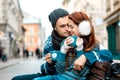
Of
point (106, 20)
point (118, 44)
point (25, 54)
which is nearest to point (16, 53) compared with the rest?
point (25, 54)

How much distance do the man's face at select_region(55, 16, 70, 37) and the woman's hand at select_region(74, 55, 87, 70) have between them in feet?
1.14

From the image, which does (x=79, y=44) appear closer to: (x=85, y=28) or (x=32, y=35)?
(x=85, y=28)

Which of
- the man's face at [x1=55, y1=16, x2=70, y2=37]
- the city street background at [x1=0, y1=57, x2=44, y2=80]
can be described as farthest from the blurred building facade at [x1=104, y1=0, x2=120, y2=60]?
the man's face at [x1=55, y1=16, x2=70, y2=37]

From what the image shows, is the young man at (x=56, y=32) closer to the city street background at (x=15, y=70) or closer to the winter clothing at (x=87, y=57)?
the winter clothing at (x=87, y=57)

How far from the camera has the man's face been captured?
11.3ft

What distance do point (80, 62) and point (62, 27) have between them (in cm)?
48

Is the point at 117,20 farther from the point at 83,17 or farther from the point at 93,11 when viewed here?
the point at 83,17

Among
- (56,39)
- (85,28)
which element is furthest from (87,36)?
(56,39)

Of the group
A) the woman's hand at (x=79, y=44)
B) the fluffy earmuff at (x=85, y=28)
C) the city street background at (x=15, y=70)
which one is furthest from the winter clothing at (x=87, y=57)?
the city street background at (x=15, y=70)

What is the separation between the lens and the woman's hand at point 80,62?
3055 millimetres

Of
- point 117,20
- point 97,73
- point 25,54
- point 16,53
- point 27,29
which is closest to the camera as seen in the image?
point 97,73

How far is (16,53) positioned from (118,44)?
110 feet

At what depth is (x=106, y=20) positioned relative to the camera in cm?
3441

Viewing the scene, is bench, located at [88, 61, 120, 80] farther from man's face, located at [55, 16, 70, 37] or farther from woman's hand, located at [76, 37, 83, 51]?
man's face, located at [55, 16, 70, 37]
